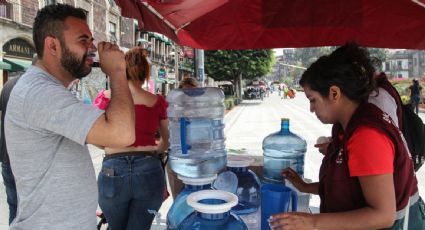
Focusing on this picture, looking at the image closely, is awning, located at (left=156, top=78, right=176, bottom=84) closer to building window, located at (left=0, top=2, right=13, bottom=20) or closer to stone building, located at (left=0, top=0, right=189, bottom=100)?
stone building, located at (left=0, top=0, right=189, bottom=100)

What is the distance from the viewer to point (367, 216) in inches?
56.6

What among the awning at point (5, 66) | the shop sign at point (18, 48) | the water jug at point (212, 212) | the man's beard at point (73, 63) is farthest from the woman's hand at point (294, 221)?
the shop sign at point (18, 48)

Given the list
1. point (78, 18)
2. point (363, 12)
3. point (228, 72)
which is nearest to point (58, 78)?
point (78, 18)

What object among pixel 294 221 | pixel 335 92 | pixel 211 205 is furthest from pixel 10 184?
pixel 335 92

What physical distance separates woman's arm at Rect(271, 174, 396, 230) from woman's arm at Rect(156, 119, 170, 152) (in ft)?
5.72

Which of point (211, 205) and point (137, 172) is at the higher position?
point (211, 205)

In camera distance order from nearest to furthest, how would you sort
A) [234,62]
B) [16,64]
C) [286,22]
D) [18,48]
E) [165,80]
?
[286,22], [16,64], [18,48], [234,62], [165,80]

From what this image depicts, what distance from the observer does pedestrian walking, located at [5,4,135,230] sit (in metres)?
1.47

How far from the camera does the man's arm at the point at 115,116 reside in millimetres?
1459

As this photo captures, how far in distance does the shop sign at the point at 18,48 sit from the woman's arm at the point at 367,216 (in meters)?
17.5

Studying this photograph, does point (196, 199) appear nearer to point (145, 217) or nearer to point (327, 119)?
point (327, 119)

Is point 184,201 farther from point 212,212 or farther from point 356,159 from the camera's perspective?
point 356,159

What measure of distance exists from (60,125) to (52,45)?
0.44 metres

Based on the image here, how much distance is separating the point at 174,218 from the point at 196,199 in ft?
1.42
